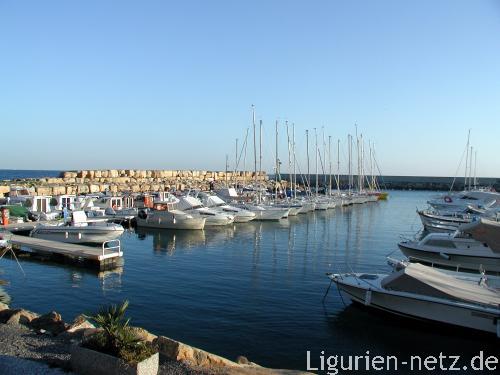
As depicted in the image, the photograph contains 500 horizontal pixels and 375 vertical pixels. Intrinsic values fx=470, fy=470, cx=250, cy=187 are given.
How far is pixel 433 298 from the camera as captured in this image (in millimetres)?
14773

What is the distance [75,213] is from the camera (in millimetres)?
29688

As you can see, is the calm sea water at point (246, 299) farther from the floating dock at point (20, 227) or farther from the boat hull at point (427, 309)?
the floating dock at point (20, 227)

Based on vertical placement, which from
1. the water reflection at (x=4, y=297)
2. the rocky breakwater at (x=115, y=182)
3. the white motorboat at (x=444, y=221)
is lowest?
the water reflection at (x=4, y=297)

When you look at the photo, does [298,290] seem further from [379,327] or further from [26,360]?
[26,360]

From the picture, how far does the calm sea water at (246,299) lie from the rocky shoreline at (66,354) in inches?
116

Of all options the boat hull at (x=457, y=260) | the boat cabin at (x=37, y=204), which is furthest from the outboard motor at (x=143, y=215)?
the boat hull at (x=457, y=260)

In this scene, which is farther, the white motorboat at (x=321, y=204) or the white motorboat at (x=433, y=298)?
the white motorboat at (x=321, y=204)

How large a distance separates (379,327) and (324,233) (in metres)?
24.3

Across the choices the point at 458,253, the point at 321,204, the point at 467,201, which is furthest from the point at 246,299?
the point at 321,204

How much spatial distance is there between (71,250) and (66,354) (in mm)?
15369

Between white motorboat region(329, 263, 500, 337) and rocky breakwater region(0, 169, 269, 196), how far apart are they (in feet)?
128

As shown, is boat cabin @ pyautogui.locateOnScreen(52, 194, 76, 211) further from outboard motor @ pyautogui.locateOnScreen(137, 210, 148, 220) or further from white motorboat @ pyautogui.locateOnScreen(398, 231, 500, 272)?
white motorboat @ pyautogui.locateOnScreen(398, 231, 500, 272)

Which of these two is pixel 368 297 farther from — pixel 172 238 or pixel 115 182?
pixel 115 182

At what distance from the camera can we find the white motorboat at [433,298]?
46.4ft
